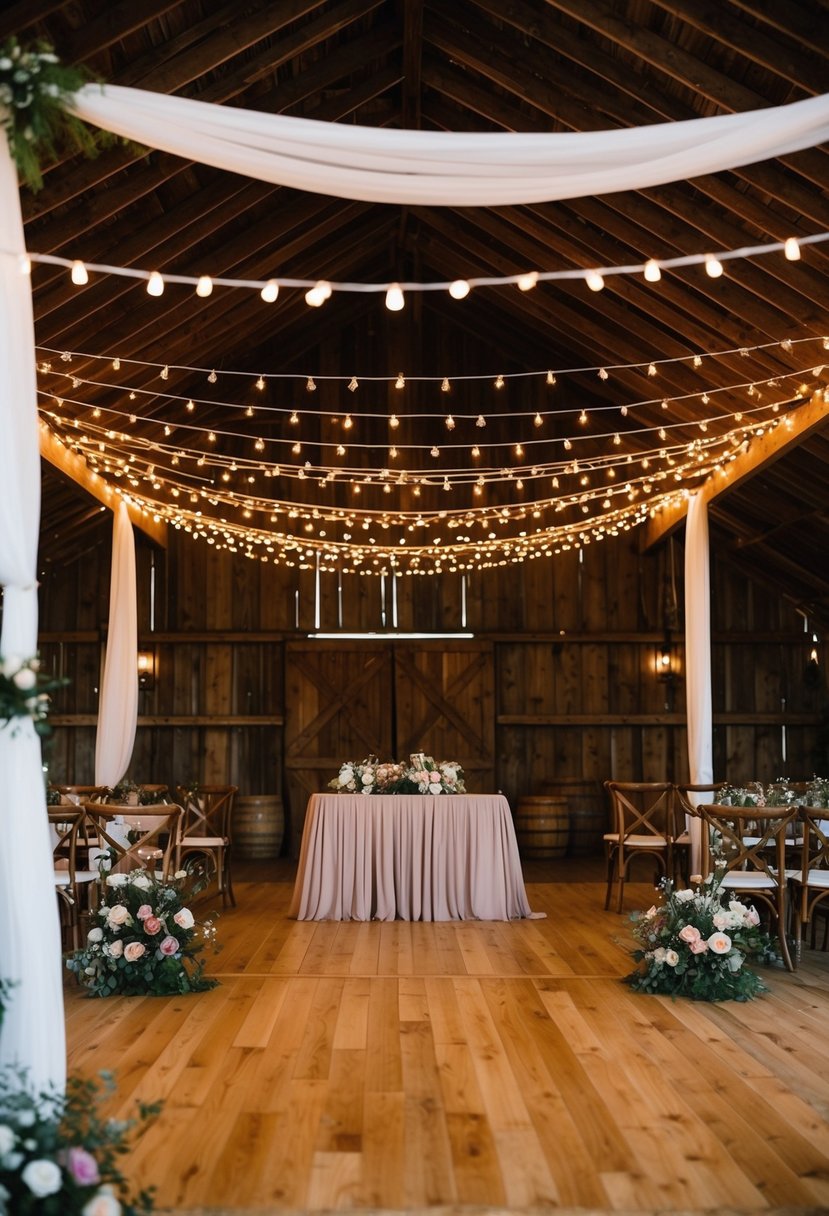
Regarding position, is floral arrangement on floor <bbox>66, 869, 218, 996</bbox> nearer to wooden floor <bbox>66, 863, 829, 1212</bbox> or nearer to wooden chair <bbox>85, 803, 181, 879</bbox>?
wooden floor <bbox>66, 863, 829, 1212</bbox>

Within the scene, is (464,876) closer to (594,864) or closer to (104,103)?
(594,864)

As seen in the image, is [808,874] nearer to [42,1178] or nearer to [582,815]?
[42,1178]

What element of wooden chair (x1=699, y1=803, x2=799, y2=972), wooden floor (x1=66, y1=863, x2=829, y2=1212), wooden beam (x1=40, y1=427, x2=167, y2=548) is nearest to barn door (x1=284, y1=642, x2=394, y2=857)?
wooden beam (x1=40, y1=427, x2=167, y2=548)

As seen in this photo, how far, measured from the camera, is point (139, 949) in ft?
18.8

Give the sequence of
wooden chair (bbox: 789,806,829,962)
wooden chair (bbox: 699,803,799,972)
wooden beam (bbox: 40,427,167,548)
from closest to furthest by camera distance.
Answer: wooden chair (bbox: 699,803,799,972) → wooden chair (bbox: 789,806,829,962) → wooden beam (bbox: 40,427,167,548)

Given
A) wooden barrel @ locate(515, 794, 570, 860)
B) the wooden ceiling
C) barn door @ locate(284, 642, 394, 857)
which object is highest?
the wooden ceiling

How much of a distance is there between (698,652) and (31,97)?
6.62 meters

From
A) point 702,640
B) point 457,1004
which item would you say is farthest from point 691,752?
point 457,1004

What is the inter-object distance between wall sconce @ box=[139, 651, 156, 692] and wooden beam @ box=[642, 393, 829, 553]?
18.4 ft

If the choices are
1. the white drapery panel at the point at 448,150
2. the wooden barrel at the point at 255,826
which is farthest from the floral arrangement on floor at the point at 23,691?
the wooden barrel at the point at 255,826

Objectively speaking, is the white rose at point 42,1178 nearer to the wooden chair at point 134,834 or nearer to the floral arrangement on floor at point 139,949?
the floral arrangement on floor at point 139,949

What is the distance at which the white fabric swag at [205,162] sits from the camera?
342 cm

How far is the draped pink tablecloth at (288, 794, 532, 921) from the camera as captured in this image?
8.10m

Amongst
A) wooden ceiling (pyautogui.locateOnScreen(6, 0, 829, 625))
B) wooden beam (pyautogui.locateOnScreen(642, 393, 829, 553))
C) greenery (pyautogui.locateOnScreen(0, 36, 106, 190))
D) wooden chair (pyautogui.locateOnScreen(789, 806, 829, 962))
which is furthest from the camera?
wooden beam (pyautogui.locateOnScreen(642, 393, 829, 553))
